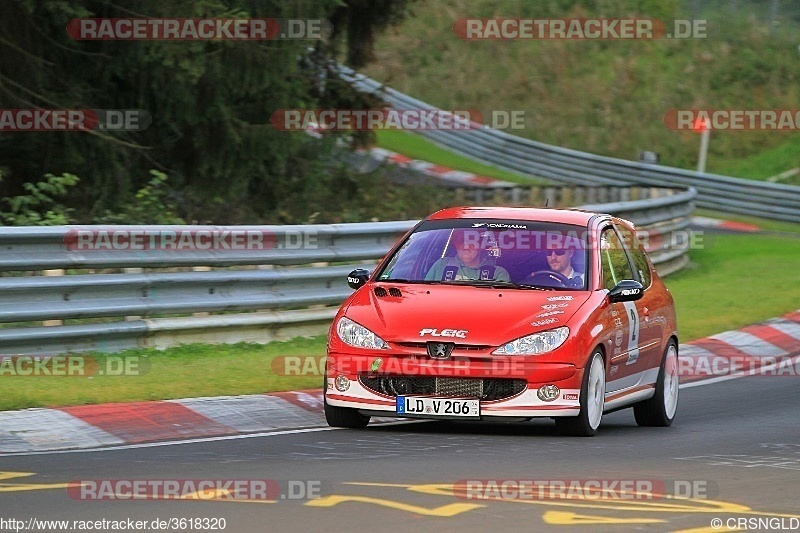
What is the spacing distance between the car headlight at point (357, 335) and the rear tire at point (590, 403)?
4.15ft

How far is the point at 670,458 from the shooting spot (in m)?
9.52

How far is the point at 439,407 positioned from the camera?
32.9 feet

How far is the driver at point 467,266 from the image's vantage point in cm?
1095

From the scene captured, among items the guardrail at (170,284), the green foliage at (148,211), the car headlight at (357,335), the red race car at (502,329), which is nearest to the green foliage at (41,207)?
the green foliage at (148,211)

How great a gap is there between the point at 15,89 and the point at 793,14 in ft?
102

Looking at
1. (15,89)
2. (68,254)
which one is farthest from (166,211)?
(68,254)

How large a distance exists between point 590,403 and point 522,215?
179cm

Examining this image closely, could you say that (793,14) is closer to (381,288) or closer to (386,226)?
(386,226)

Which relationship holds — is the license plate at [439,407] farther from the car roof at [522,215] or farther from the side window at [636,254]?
the side window at [636,254]

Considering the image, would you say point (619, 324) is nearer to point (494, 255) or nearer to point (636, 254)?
point (494, 255)

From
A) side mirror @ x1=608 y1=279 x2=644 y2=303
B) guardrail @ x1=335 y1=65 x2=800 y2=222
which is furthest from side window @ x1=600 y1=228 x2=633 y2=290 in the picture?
guardrail @ x1=335 y1=65 x2=800 y2=222

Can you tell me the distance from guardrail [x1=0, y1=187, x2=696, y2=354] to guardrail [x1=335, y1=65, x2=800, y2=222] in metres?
16.4

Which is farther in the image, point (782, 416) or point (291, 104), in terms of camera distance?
point (291, 104)

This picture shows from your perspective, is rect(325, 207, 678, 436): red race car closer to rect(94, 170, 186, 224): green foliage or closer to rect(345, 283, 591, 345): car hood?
rect(345, 283, 591, 345): car hood
